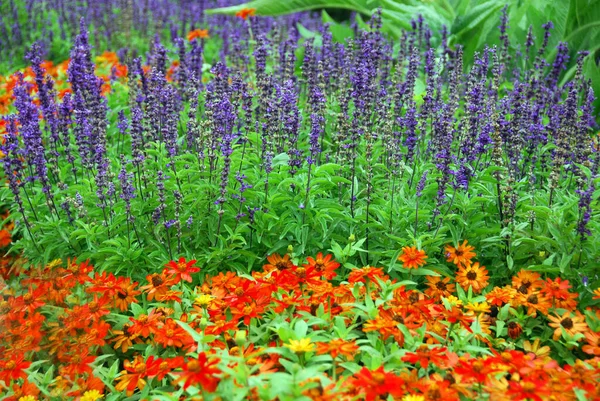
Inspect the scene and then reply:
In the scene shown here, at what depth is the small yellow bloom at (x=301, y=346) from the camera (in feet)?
8.95

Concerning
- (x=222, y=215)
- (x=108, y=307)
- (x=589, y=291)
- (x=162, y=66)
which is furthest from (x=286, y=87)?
(x=589, y=291)

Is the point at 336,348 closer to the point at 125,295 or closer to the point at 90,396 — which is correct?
the point at 90,396

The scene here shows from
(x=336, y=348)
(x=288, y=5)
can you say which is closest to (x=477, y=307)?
(x=336, y=348)

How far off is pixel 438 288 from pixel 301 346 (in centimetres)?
112

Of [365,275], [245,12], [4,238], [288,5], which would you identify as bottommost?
[4,238]

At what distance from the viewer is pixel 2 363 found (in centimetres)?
314

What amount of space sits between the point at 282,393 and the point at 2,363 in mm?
1417

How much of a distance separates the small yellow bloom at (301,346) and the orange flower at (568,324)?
1.16 m

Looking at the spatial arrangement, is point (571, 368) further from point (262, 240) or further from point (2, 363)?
point (2, 363)

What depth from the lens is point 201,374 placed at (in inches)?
100.0

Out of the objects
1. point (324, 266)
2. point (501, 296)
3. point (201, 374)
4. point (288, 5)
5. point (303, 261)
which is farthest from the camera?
point (288, 5)

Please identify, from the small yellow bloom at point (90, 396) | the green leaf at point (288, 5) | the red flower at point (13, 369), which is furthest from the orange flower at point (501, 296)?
the green leaf at point (288, 5)

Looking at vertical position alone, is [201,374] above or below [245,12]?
below

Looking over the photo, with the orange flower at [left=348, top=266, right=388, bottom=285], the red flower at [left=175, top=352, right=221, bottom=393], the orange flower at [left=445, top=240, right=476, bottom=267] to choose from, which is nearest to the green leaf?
the orange flower at [left=445, top=240, right=476, bottom=267]
